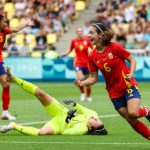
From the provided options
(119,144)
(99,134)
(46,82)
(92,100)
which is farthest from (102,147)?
(46,82)

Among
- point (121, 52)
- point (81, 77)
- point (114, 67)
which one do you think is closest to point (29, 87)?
point (114, 67)

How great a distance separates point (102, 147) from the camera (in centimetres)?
1144

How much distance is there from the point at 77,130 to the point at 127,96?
1.68 metres

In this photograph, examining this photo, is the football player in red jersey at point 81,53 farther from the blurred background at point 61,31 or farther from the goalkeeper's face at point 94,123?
the goalkeeper's face at point 94,123

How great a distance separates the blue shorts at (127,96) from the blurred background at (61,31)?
2014 cm

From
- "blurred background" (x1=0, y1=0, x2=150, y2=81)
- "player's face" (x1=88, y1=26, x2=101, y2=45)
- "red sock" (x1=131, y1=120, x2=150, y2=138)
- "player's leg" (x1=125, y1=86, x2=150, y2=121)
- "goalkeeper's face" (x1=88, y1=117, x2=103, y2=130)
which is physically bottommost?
"blurred background" (x1=0, y1=0, x2=150, y2=81)

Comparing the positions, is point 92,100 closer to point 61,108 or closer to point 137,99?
point 61,108

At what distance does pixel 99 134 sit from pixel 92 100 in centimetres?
976

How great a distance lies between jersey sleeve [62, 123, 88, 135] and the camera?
12.9 m

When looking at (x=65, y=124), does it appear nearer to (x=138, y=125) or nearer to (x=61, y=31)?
(x=138, y=125)

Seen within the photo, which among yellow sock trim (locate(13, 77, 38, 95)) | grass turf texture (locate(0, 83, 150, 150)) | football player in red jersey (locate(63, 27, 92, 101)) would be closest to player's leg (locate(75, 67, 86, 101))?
football player in red jersey (locate(63, 27, 92, 101))

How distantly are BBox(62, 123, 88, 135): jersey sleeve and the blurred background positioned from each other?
1900 cm

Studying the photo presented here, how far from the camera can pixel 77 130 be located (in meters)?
12.9

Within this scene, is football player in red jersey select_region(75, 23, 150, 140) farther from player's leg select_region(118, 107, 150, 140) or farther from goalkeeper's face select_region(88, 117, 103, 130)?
goalkeeper's face select_region(88, 117, 103, 130)
